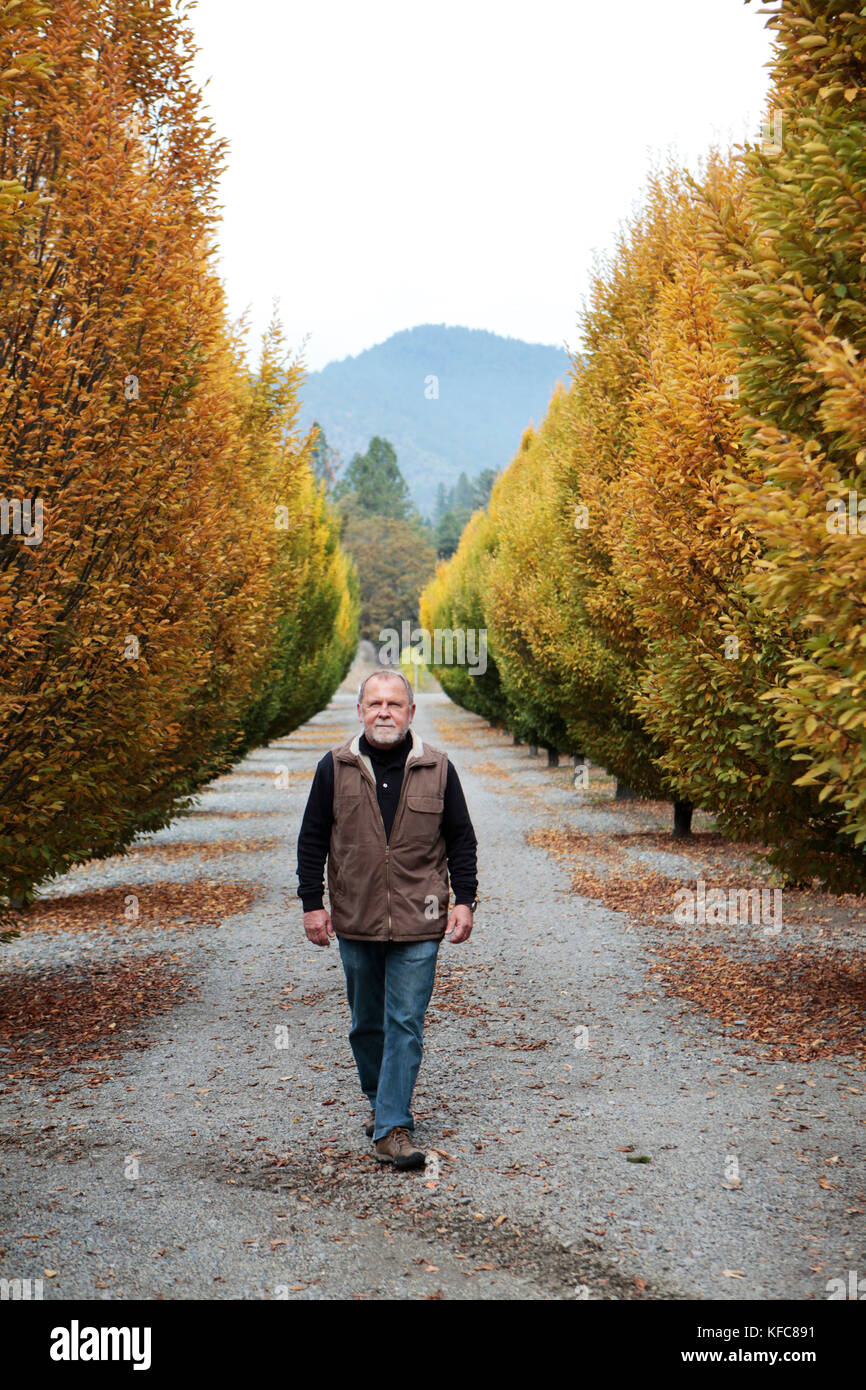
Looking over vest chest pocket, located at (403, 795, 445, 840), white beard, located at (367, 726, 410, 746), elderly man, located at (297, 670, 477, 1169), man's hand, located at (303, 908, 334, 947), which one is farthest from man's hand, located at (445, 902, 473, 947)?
white beard, located at (367, 726, 410, 746)

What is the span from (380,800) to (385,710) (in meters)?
0.42

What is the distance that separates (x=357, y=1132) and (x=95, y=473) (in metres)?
4.15

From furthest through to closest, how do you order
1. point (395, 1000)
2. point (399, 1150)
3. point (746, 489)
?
point (746, 489)
point (395, 1000)
point (399, 1150)

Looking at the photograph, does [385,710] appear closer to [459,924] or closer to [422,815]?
[422,815]

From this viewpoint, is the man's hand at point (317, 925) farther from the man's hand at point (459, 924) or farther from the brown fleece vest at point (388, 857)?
the man's hand at point (459, 924)

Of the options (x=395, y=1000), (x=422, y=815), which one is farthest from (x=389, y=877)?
(x=395, y=1000)

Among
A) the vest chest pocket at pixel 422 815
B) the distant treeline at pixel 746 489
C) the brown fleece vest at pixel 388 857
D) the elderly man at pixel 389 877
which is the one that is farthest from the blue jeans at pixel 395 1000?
the distant treeline at pixel 746 489

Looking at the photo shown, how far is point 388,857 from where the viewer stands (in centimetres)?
537

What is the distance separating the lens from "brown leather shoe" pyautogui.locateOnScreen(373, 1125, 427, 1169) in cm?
521

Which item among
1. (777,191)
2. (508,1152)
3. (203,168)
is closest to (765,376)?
(777,191)

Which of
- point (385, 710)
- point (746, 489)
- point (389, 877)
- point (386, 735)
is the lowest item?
point (389, 877)

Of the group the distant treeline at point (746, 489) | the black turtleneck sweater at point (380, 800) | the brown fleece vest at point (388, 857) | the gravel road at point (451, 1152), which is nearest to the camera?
A: the gravel road at point (451, 1152)

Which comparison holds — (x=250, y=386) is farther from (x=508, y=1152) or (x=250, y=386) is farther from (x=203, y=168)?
(x=508, y=1152)

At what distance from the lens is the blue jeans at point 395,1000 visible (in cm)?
534
